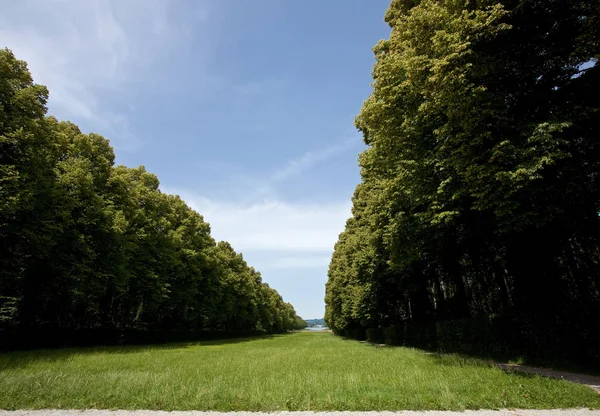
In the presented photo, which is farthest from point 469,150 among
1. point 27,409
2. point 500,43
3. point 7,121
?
point 7,121

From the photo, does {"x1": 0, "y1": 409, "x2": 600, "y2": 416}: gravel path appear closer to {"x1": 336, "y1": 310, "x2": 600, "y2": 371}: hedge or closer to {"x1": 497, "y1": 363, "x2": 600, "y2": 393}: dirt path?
{"x1": 497, "y1": 363, "x2": 600, "y2": 393}: dirt path

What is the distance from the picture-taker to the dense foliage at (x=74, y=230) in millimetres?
18422

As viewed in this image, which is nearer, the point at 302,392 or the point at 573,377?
the point at 302,392

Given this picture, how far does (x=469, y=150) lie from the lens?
427 inches

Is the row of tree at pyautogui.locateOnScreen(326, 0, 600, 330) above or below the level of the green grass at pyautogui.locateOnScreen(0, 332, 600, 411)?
above

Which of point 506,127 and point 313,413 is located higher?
point 506,127

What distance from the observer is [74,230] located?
21.9 meters

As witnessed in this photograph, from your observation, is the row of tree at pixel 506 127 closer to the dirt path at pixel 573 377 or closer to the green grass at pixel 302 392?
the dirt path at pixel 573 377

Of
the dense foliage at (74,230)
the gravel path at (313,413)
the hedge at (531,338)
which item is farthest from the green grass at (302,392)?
the dense foliage at (74,230)

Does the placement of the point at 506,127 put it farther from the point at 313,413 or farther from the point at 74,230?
the point at 74,230

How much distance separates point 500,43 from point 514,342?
12.4m

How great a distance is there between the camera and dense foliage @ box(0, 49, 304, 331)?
18422 mm

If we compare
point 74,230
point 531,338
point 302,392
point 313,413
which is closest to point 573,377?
point 531,338

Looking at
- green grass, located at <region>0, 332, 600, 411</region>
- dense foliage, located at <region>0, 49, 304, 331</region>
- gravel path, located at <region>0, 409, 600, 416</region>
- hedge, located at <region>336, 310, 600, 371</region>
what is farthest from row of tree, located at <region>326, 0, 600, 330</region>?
dense foliage, located at <region>0, 49, 304, 331</region>
